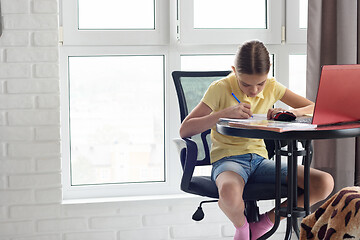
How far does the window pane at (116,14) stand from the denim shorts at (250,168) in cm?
101

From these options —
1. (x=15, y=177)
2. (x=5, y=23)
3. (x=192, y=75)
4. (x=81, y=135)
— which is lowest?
(x=15, y=177)

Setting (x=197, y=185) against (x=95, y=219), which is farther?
(x=95, y=219)

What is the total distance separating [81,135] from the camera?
112 inches

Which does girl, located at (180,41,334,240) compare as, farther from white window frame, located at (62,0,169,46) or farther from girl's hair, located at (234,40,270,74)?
white window frame, located at (62,0,169,46)

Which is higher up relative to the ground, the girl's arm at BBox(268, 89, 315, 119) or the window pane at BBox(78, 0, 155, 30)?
the window pane at BBox(78, 0, 155, 30)

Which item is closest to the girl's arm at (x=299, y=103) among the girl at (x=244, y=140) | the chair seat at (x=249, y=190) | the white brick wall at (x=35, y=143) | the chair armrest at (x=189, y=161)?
the girl at (x=244, y=140)

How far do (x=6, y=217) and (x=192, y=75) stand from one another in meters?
1.20

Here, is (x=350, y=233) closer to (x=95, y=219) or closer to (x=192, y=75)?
(x=192, y=75)

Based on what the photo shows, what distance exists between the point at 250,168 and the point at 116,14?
118 centimetres

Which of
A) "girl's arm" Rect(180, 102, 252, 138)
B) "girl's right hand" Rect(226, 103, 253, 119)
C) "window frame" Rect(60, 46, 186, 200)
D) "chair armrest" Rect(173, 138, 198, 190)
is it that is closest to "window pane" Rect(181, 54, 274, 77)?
"window frame" Rect(60, 46, 186, 200)

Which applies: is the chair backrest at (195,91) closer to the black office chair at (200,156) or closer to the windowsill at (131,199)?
the black office chair at (200,156)

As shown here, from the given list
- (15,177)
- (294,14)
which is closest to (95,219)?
(15,177)

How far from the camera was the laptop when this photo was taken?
1628mm

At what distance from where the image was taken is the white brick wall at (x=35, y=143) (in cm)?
261
